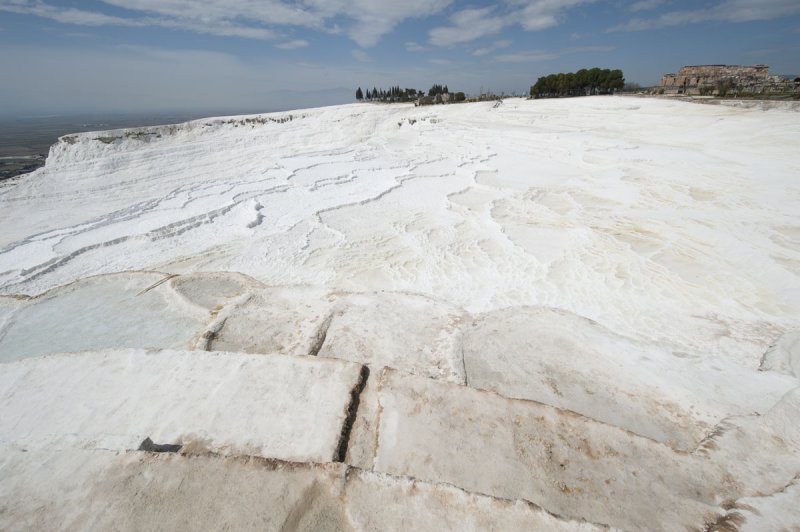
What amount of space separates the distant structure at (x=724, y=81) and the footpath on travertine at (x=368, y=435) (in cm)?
2444

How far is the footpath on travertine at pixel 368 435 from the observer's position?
6.52 ft

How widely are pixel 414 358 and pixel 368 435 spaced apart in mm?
1161

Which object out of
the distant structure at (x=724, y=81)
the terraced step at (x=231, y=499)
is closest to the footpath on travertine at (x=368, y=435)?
the terraced step at (x=231, y=499)

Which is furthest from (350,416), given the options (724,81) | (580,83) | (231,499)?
(580,83)

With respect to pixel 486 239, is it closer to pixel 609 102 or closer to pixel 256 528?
pixel 256 528

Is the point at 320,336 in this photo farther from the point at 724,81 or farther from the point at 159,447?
the point at 724,81

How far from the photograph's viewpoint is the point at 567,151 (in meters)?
13.5

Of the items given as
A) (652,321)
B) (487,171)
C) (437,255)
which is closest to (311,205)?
(437,255)

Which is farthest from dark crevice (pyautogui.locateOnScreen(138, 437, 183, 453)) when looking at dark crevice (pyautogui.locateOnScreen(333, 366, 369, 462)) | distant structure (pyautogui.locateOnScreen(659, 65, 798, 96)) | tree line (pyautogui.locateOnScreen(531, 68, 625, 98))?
tree line (pyautogui.locateOnScreen(531, 68, 625, 98))

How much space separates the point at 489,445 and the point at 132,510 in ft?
7.16

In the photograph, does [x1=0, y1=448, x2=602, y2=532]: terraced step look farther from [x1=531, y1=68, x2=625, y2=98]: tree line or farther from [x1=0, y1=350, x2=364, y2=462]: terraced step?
[x1=531, y1=68, x2=625, y2=98]: tree line

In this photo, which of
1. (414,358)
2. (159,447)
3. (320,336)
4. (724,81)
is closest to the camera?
(159,447)

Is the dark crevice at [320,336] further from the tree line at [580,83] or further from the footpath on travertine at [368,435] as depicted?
the tree line at [580,83]

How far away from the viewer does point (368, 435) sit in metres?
2.69
